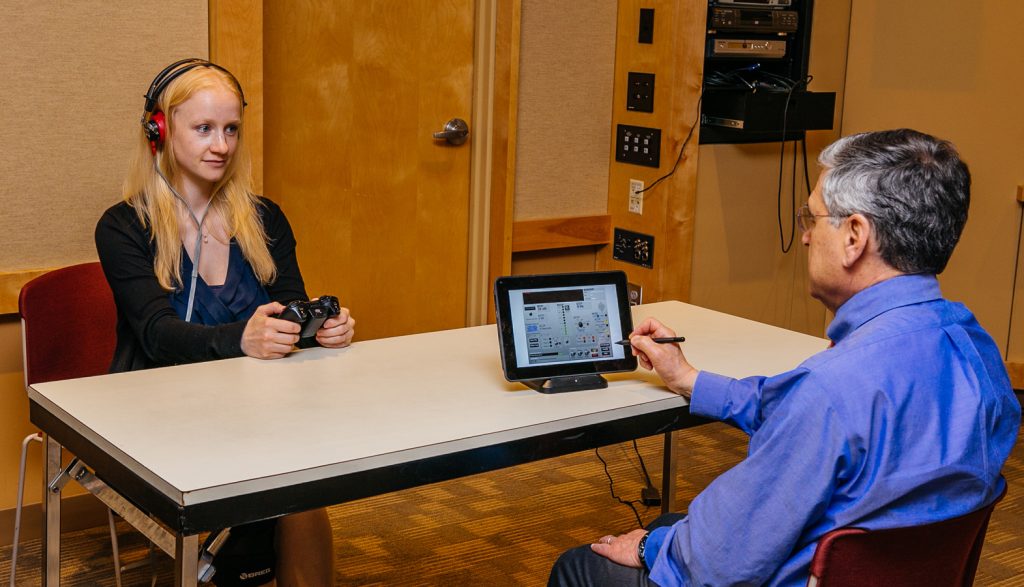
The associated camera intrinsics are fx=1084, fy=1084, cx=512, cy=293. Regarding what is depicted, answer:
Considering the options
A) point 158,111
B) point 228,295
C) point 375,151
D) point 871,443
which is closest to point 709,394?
point 871,443

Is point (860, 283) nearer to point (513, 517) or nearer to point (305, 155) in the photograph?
point (513, 517)

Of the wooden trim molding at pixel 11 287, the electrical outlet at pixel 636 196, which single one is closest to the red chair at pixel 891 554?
the wooden trim molding at pixel 11 287

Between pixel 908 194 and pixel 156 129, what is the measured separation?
169 cm

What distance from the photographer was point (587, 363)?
2221mm

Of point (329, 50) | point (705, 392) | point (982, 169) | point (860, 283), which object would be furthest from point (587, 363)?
point (982, 169)

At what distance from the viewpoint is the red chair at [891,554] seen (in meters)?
1.35

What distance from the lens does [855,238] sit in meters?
1.67

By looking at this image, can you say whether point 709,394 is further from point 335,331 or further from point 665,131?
point 665,131

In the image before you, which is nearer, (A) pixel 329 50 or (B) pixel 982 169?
(A) pixel 329 50

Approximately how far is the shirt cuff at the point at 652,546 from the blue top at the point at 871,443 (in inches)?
6.0

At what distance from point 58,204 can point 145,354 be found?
0.81 m

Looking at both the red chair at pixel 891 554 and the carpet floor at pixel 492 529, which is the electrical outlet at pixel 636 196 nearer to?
the carpet floor at pixel 492 529

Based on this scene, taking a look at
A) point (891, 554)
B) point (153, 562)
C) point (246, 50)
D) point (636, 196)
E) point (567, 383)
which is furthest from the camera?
point (636, 196)

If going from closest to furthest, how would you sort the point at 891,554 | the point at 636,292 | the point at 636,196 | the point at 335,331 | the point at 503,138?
the point at 891,554, the point at 335,331, the point at 503,138, the point at 636,196, the point at 636,292
